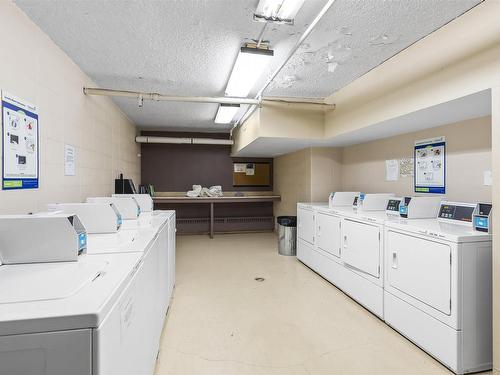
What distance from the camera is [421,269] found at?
79.3 inches

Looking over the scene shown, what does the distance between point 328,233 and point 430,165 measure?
1315 mm

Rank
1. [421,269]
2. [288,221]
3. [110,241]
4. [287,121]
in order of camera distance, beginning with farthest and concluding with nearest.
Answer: [288,221] < [287,121] < [421,269] < [110,241]

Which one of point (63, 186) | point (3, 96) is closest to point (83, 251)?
point (3, 96)

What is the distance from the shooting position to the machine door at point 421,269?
Answer: 1830mm

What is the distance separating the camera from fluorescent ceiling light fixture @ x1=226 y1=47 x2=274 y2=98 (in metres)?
2.12

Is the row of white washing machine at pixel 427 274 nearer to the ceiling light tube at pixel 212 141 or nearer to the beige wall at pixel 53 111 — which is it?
the beige wall at pixel 53 111

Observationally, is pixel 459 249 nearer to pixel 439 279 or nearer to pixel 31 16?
pixel 439 279

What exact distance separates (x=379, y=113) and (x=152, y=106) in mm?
3058

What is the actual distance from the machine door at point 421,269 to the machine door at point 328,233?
834 mm

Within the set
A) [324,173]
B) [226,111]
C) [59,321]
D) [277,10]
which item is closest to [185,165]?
[226,111]

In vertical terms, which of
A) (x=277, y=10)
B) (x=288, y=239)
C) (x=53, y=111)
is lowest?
(x=288, y=239)

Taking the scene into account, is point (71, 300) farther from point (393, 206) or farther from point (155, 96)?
point (393, 206)

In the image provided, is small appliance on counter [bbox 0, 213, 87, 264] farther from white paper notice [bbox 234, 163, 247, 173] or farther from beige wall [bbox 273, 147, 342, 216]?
white paper notice [bbox 234, 163, 247, 173]

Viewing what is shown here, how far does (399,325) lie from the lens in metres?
2.20
